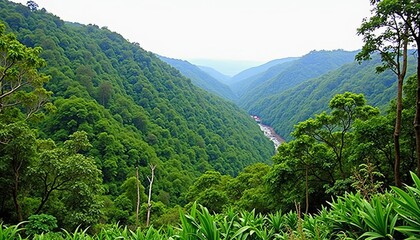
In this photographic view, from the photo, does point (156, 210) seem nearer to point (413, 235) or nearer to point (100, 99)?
point (413, 235)

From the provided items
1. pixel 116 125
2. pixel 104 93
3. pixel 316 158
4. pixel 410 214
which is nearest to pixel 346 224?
pixel 410 214

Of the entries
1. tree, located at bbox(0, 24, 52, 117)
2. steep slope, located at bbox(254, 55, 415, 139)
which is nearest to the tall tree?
tree, located at bbox(0, 24, 52, 117)

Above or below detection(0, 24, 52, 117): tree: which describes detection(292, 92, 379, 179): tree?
below

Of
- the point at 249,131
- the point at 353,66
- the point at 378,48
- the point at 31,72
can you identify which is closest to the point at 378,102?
the point at 249,131

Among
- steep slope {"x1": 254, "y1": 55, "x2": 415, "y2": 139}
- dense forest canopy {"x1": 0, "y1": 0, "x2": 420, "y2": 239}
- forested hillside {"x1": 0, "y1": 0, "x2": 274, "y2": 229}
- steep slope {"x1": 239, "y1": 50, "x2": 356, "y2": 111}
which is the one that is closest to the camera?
dense forest canopy {"x1": 0, "y1": 0, "x2": 420, "y2": 239}

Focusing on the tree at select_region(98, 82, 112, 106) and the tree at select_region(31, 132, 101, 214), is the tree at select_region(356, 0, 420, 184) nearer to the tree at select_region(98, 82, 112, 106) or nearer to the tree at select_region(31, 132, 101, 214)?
the tree at select_region(31, 132, 101, 214)

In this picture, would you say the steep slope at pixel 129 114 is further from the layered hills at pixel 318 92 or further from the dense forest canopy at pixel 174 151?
the layered hills at pixel 318 92
